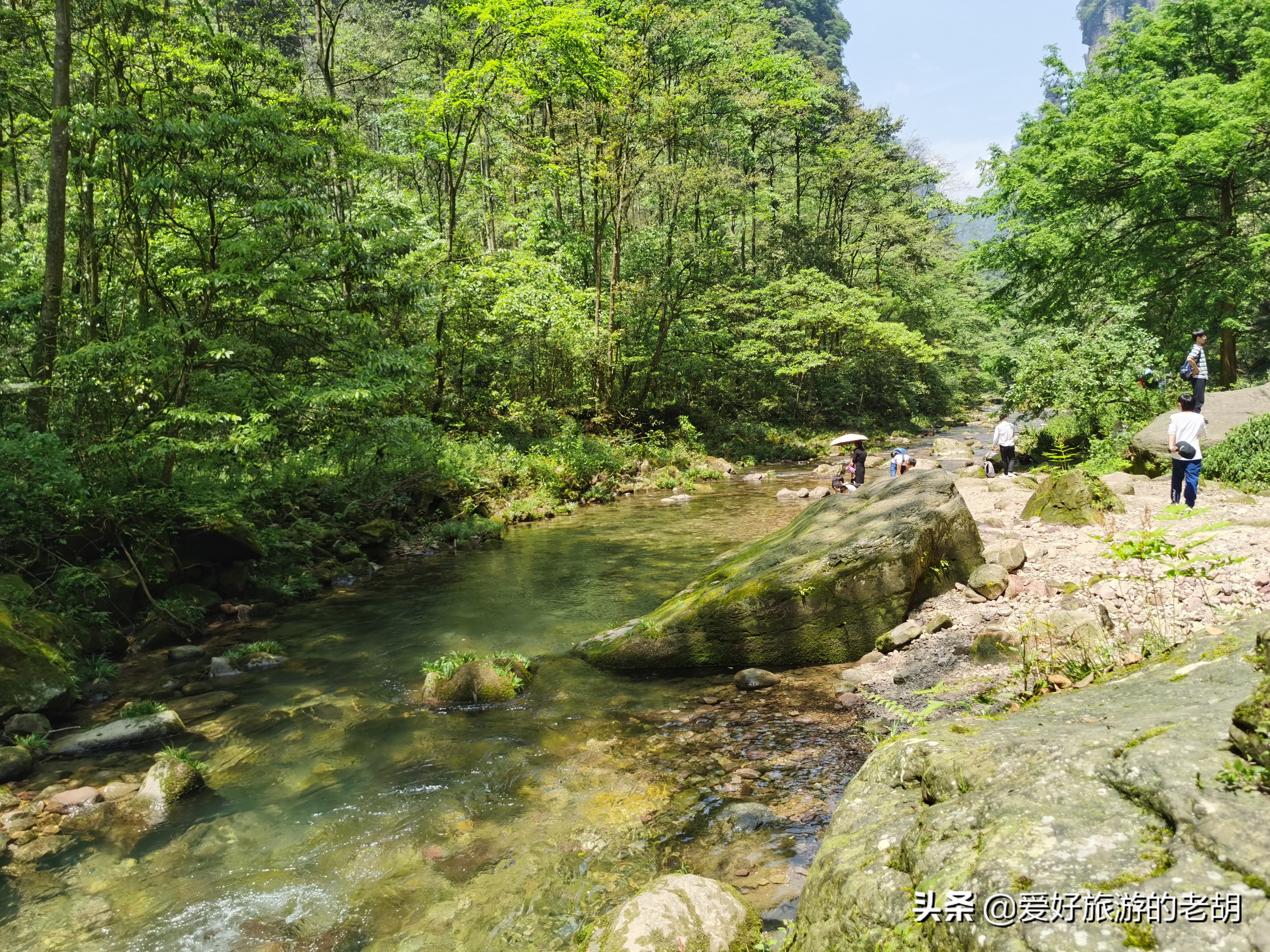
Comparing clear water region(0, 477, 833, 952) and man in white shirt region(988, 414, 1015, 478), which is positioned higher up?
man in white shirt region(988, 414, 1015, 478)

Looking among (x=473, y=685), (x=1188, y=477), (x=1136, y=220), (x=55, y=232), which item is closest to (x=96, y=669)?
(x=473, y=685)

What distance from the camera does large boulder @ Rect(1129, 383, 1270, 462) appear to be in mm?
13539

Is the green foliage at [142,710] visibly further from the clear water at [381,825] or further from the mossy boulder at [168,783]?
the mossy boulder at [168,783]

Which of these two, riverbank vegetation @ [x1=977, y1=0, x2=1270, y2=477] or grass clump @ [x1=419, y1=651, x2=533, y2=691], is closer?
grass clump @ [x1=419, y1=651, x2=533, y2=691]

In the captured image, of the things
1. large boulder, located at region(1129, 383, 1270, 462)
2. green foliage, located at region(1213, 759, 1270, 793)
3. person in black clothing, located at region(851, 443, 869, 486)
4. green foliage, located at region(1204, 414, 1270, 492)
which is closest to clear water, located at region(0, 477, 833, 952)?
green foliage, located at region(1213, 759, 1270, 793)

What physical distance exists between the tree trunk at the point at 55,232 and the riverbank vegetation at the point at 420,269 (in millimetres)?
49

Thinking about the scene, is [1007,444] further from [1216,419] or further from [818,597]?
[818,597]

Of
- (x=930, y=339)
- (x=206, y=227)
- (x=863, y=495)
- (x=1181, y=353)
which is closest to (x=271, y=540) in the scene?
(x=206, y=227)

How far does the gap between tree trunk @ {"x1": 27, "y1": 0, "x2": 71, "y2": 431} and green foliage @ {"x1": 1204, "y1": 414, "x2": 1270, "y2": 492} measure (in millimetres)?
19510

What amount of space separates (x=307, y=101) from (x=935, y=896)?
16937 mm

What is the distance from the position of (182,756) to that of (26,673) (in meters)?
2.68

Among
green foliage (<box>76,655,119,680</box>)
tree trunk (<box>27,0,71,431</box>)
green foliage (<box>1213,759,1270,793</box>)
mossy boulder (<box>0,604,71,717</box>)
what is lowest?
green foliage (<box>76,655,119,680</box>)

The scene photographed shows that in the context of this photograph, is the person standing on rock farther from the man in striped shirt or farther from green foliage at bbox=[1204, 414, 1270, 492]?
green foliage at bbox=[1204, 414, 1270, 492]

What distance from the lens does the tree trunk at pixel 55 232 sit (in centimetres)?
997
